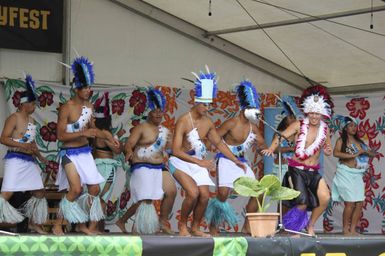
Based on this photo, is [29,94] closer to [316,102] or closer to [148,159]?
[148,159]

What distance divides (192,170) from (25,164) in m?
1.65

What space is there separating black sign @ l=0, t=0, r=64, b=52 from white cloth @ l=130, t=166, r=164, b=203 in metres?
2.41

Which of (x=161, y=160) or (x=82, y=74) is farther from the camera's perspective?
(x=161, y=160)

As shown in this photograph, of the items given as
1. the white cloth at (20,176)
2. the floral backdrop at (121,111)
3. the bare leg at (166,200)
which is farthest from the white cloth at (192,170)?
the floral backdrop at (121,111)

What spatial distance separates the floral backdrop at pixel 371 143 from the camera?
11914mm

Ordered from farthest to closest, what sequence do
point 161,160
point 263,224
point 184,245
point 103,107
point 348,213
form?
point 103,107 → point 348,213 → point 161,160 → point 263,224 → point 184,245

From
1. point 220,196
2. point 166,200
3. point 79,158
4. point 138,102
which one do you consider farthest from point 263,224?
point 138,102

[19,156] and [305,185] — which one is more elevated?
[19,156]

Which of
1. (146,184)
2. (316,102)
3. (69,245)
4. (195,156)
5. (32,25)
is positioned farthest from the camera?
(32,25)

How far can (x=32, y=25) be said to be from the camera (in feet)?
34.3

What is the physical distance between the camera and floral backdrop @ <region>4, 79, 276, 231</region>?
10.7 meters

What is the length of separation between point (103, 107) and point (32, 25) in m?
1.32

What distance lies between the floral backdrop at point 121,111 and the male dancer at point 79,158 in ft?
7.70

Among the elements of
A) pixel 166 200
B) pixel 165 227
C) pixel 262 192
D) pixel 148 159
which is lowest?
pixel 165 227
